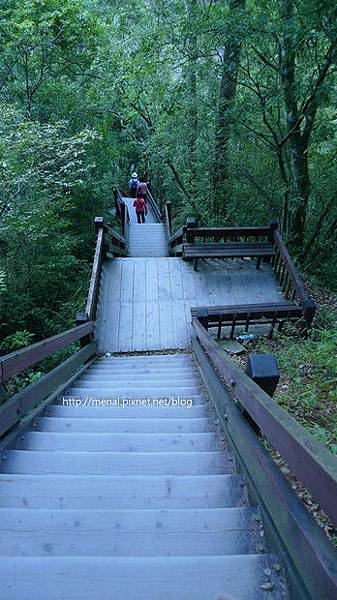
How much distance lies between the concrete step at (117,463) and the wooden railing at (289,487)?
38cm

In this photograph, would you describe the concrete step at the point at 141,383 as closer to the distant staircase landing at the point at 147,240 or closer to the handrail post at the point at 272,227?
the handrail post at the point at 272,227

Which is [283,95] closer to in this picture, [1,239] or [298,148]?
[298,148]

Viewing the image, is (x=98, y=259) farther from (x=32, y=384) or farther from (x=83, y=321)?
(x=32, y=384)

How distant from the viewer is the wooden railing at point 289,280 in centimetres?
621

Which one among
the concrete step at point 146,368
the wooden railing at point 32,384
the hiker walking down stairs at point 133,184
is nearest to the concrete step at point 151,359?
the concrete step at point 146,368

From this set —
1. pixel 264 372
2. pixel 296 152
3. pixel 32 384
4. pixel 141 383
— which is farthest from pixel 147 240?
pixel 264 372

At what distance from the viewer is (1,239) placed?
292 inches

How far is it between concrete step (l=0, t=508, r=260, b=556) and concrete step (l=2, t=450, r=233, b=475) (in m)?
0.56

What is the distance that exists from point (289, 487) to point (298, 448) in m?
0.28

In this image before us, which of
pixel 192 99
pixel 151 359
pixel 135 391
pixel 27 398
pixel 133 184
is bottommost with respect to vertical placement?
pixel 151 359

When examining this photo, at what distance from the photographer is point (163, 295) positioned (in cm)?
778

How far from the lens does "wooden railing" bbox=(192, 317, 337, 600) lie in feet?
3.61

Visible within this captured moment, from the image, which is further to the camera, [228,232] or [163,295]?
[228,232]

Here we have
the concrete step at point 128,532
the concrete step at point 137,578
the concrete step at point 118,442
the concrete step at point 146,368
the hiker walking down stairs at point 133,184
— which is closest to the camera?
the concrete step at point 137,578
